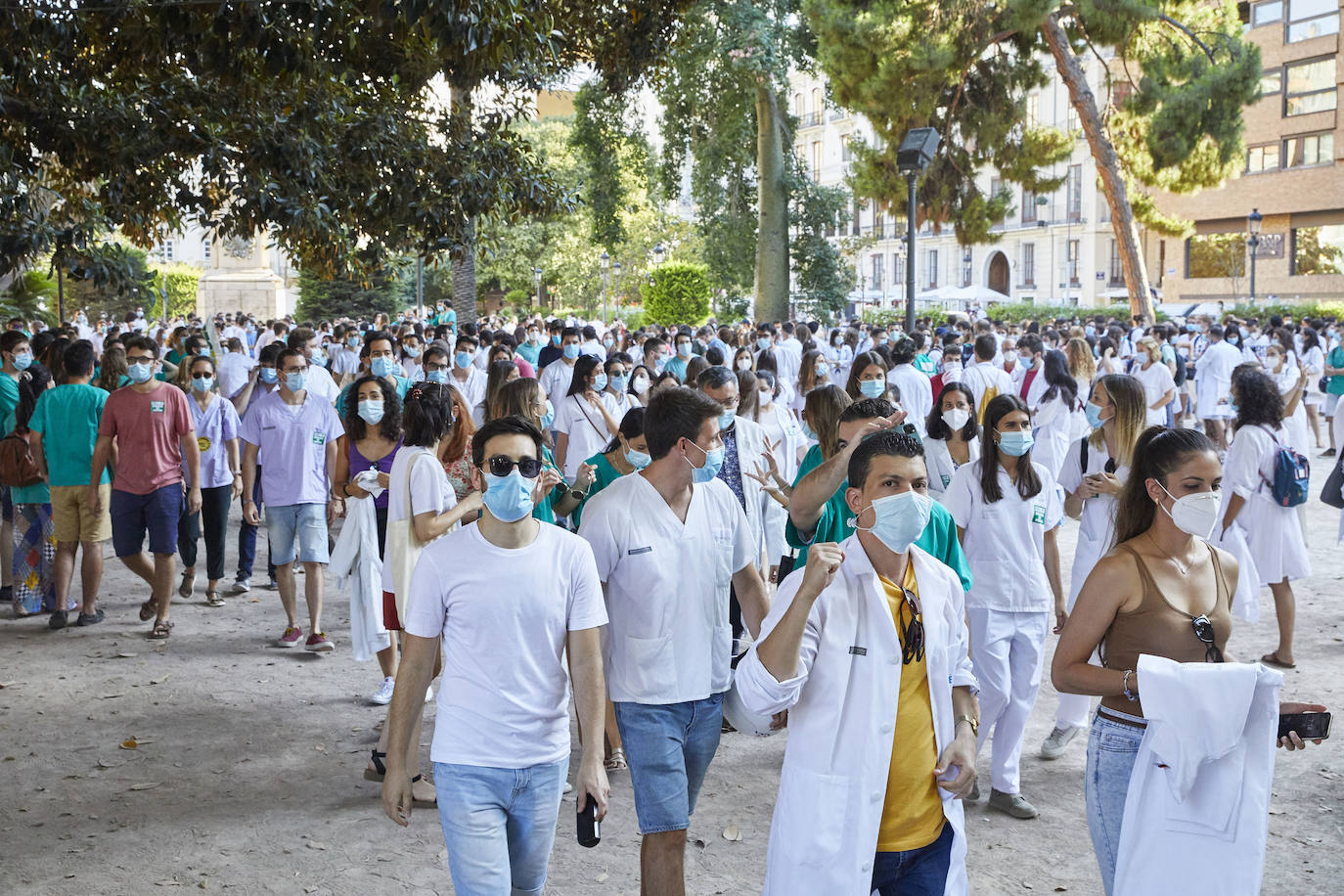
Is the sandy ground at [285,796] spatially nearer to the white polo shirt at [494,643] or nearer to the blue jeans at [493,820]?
the blue jeans at [493,820]

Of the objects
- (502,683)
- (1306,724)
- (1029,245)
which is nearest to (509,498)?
(502,683)

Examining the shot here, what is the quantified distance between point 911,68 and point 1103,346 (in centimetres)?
899

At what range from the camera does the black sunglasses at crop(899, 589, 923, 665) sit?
3090mm

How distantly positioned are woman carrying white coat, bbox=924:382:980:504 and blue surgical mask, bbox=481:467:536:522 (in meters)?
3.98

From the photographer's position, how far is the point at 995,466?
552cm

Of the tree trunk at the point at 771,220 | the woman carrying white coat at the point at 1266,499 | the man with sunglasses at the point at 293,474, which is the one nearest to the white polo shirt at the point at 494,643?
the man with sunglasses at the point at 293,474

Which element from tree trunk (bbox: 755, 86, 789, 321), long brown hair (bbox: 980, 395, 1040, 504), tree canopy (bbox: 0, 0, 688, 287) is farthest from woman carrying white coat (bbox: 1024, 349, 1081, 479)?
tree trunk (bbox: 755, 86, 789, 321)

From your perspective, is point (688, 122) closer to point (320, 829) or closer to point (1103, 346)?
point (1103, 346)

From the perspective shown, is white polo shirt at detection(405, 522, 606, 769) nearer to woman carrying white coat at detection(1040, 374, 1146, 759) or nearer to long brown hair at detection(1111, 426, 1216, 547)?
long brown hair at detection(1111, 426, 1216, 547)

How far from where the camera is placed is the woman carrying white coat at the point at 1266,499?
7422mm

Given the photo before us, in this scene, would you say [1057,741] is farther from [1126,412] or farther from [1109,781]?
[1109,781]

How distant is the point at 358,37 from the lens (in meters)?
8.50

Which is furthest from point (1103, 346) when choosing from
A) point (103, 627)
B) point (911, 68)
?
point (103, 627)

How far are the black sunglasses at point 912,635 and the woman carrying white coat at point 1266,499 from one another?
5.00 m
